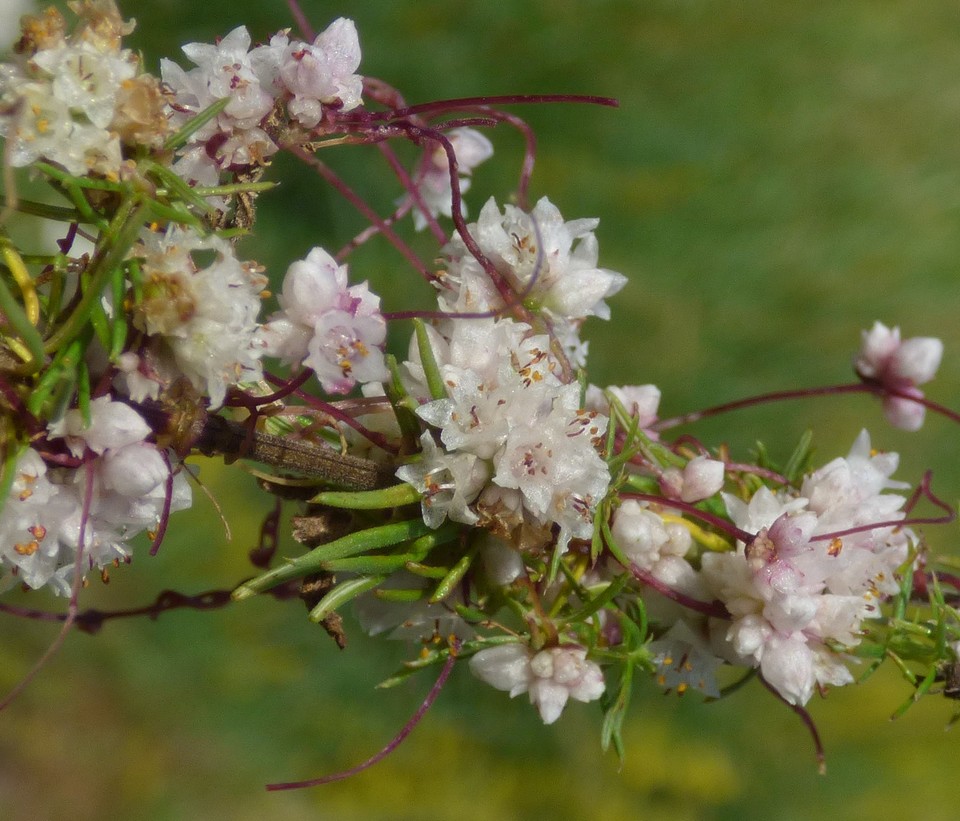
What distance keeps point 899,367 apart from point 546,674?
442mm

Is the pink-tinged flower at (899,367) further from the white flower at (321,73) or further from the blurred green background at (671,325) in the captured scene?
the blurred green background at (671,325)

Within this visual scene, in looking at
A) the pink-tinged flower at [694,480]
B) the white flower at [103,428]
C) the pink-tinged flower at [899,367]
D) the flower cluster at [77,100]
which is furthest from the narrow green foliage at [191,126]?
the pink-tinged flower at [899,367]

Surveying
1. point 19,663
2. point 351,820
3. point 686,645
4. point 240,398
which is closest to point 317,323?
point 240,398

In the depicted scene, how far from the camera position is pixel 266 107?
0.48m

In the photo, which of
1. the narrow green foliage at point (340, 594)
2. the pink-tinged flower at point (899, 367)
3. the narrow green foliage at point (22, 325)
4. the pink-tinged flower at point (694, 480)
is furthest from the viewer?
the pink-tinged flower at point (899, 367)

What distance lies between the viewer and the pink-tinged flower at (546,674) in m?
0.51

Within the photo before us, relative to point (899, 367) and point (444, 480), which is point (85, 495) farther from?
point (899, 367)

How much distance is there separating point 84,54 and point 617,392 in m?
0.37

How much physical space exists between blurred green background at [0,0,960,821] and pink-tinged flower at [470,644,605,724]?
1.34 meters

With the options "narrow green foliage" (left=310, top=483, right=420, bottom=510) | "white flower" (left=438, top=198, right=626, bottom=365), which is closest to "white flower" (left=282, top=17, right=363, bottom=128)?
"white flower" (left=438, top=198, right=626, bottom=365)

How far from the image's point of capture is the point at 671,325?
1.94 m

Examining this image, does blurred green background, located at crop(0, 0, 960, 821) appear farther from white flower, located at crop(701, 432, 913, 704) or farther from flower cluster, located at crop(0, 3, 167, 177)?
flower cluster, located at crop(0, 3, 167, 177)

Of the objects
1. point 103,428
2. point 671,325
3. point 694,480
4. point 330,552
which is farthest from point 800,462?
point 671,325

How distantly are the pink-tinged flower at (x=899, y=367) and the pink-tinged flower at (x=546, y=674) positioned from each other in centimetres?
40
